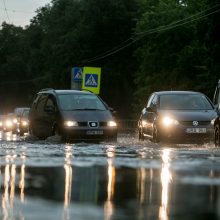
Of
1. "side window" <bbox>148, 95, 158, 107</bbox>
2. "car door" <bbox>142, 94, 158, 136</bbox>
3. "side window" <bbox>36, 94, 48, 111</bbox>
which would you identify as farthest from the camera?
"side window" <bbox>36, 94, 48, 111</bbox>

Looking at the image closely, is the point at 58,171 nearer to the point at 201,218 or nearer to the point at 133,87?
the point at 201,218

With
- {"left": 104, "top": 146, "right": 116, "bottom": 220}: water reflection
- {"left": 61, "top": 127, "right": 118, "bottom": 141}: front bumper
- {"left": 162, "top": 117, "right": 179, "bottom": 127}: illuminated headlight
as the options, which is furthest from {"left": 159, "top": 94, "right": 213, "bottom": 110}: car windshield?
{"left": 104, "top": 146, "right": 116, "bottom": 220}: water reflection

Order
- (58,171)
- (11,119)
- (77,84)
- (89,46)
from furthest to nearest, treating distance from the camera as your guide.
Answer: (89,46) < (11,119) < (77,84) < (58,171)

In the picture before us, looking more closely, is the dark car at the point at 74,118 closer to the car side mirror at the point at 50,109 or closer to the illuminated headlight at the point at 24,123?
the car side mirror at the point at 50,109

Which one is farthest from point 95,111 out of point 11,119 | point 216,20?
point 11,119

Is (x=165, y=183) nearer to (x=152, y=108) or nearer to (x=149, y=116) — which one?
(x=152, y=108)

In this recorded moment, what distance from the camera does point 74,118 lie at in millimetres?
24047

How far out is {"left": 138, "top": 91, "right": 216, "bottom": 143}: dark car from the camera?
23875 millimetres

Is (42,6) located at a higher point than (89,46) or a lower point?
higher

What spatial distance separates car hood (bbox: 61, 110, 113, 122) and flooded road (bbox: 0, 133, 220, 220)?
635 cm

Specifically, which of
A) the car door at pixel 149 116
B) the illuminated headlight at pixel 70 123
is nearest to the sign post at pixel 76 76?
the car door at pixel 149 116

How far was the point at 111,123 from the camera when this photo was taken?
958 inches

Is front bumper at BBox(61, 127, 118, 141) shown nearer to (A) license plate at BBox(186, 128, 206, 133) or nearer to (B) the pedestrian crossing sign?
(A) license plate at BBox(186, 128, 206, 133)

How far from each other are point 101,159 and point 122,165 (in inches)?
60.9
